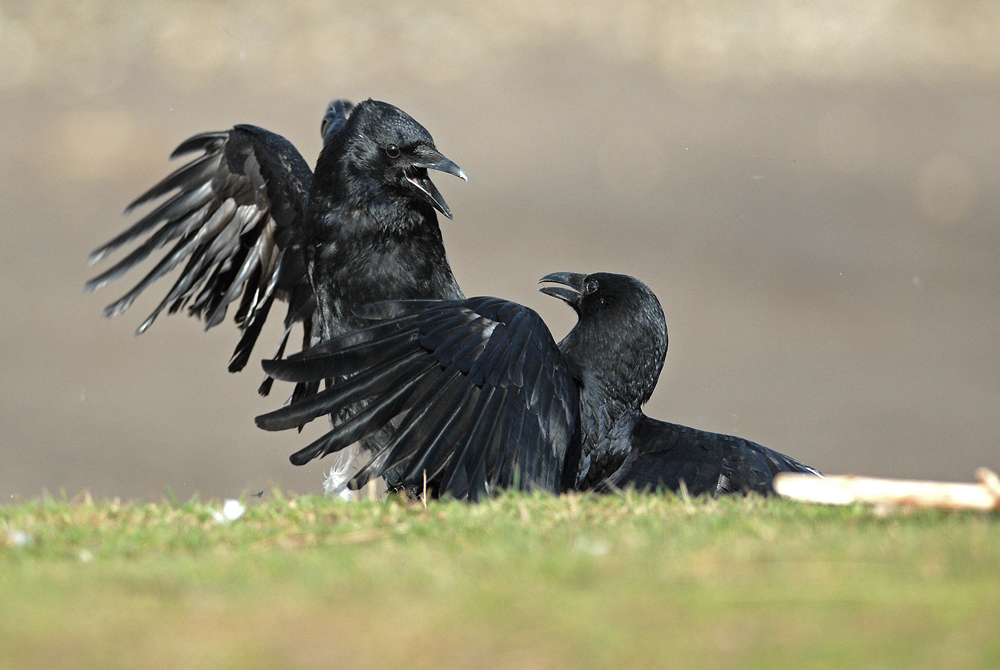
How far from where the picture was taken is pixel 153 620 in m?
2.32

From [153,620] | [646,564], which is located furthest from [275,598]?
[646,564]

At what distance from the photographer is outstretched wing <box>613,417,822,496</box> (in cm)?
526

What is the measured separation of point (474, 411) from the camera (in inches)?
177

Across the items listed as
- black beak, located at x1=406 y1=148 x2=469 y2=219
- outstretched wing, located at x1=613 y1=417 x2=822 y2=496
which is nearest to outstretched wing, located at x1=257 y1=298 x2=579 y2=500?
outstretched wing, located at x1=613 y1=417 x2=822 y2=496

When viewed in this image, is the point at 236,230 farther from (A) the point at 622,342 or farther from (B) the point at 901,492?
(B) the point at 901,492

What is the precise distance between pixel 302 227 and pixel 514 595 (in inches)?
153

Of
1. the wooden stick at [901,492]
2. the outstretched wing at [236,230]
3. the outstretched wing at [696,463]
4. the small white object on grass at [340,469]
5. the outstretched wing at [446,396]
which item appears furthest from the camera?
the outstretched wing at [236,230]

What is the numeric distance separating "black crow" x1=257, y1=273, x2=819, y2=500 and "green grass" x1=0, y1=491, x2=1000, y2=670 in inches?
36.5

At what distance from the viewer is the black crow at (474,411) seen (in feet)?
14.2

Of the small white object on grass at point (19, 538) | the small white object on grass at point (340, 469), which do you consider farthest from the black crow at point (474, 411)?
the small white object on grass at point (19, 538)

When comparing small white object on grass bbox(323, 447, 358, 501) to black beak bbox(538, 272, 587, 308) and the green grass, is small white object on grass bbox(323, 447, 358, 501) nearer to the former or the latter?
black beak bbox(538, 272, 587, 308)

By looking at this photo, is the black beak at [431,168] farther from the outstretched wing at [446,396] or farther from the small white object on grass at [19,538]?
the small white object on grass at [19,538]

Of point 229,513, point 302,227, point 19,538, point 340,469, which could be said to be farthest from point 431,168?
point 19,538

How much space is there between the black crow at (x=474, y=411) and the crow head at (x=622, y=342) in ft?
0.54
